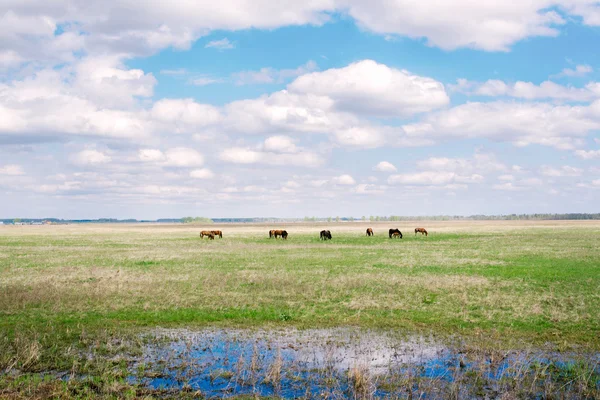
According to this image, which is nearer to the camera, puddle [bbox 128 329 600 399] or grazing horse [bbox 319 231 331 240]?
puddle [bbox 128 329 600 399]

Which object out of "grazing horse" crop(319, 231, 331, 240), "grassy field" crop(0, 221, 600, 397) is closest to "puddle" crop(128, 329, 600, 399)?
"grassy field" crop(0, 221, 600, 397)

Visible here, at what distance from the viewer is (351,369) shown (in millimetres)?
10547

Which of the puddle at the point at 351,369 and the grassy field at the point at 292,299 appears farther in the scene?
the grassy field at the point at 292,299

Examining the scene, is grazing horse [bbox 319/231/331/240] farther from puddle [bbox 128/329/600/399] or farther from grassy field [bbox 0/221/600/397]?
puddle [bbox 128/329/600/399]

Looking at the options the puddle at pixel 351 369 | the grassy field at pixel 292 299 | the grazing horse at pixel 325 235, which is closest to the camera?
the puddle at pixel 351 369

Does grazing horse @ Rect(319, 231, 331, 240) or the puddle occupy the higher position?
grazing horse @ Rect(319, 231, 331, 240)

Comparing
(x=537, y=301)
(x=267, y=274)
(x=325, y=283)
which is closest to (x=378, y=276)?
(x=325, y=283)

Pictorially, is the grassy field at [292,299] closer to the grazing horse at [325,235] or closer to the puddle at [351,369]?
the puddle at [351,369]

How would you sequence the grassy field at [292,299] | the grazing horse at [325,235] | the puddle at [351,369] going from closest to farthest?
1. the puddle at [351,369]
2. the grassy field at [292,299]
3. the grazing horse at [325,235]

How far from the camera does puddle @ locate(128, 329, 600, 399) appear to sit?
31.7ft

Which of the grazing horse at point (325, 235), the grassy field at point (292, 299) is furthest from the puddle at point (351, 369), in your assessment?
the grazing horse at point (325, 235)

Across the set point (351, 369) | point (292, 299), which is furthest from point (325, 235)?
point (351, 369)

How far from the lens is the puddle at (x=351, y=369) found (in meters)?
9.67

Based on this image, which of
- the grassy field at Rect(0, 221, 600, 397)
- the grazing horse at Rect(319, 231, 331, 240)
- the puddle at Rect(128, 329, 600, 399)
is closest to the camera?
the puddle at Rect(128, 329, 600, 399)
